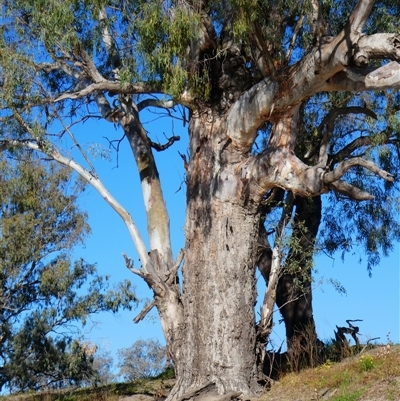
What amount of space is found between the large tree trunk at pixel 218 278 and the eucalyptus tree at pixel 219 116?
2cm

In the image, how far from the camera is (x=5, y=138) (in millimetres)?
13234

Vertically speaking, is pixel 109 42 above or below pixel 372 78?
above

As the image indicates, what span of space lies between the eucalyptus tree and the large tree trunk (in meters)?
0.02

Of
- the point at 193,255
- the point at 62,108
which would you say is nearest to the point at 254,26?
the point at 193,255

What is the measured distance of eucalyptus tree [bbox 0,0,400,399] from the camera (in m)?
10.3

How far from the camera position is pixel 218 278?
35.9ft

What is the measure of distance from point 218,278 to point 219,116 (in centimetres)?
236

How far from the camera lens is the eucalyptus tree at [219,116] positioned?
1026cm

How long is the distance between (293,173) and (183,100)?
83.9 inches

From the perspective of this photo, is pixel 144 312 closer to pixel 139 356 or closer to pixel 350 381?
pixel 350 381

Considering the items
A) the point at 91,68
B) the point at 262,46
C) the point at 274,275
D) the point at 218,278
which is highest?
the point at 91,68

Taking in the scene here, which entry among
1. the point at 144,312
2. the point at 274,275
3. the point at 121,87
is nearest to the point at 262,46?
the point at 121,87

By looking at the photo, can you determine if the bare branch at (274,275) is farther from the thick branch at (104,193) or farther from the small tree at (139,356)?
the small tree at (139,356)

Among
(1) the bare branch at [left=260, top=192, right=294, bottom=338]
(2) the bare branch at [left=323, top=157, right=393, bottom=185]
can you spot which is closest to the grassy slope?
(1) the bare branch at [left=260, top=192, right=294, bottom=338]
